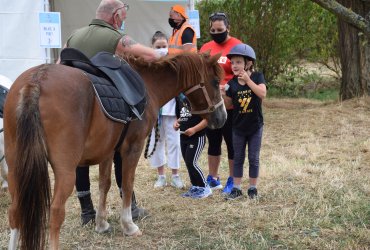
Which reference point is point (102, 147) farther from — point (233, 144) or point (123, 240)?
point (233, 144)

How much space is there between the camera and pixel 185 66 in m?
4.47

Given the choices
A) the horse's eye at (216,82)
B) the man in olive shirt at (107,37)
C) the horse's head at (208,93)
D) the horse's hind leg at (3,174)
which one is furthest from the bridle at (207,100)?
the horse's hind leg at (3,174)

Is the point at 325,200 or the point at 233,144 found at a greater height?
the point at 233,144

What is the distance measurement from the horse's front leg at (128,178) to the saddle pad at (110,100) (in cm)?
41

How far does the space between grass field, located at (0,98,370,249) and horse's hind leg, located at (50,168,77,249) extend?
82 cm

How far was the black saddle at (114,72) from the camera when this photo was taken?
12.3ft

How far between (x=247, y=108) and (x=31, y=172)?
255 cm

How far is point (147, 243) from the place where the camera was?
421 centimetres

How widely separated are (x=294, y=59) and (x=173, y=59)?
10051 mm

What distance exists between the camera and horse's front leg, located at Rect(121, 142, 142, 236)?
4117mm

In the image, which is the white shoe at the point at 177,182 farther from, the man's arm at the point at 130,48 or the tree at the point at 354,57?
the tree at the point at 354,57

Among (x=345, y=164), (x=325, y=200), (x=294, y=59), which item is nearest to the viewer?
(x=325, y=200)

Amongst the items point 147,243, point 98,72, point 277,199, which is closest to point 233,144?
point 277,199

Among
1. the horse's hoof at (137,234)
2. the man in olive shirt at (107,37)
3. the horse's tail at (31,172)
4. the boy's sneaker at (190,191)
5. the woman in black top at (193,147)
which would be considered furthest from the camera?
the boy's sneaker at (190,191)
